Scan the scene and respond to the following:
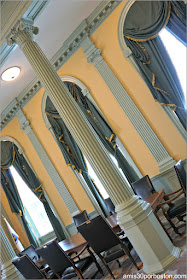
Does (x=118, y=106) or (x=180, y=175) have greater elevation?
(x=118, y=106)

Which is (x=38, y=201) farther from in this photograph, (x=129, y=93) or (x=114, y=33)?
(x=114, y=33)

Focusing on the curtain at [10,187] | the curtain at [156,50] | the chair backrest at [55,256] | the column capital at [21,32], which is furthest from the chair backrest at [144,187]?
the curtain at [10,187]

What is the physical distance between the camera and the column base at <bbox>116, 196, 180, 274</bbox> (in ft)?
11.9

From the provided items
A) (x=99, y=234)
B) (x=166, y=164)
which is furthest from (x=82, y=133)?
(x=166, y=164)

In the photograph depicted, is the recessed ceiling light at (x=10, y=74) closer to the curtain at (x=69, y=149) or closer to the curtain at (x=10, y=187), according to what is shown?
the curtain at (x=69, y=149)

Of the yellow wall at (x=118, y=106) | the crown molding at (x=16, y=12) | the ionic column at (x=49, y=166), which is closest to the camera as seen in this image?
the crown molding at (x=16, y=12)

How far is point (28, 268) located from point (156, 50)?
459 centimetres

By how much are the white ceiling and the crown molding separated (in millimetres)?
705

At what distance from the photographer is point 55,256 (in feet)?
14.6

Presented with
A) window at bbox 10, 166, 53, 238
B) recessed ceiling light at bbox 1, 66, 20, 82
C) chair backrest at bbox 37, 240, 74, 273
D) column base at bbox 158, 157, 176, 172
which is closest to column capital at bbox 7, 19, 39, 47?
recessed ceiling light at bbox 1, 66, 20, 82

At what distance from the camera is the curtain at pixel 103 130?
6527mm

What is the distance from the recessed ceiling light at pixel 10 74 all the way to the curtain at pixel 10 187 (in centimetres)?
258

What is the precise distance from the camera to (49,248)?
4449 mm

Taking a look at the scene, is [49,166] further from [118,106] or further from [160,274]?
[160,274]
